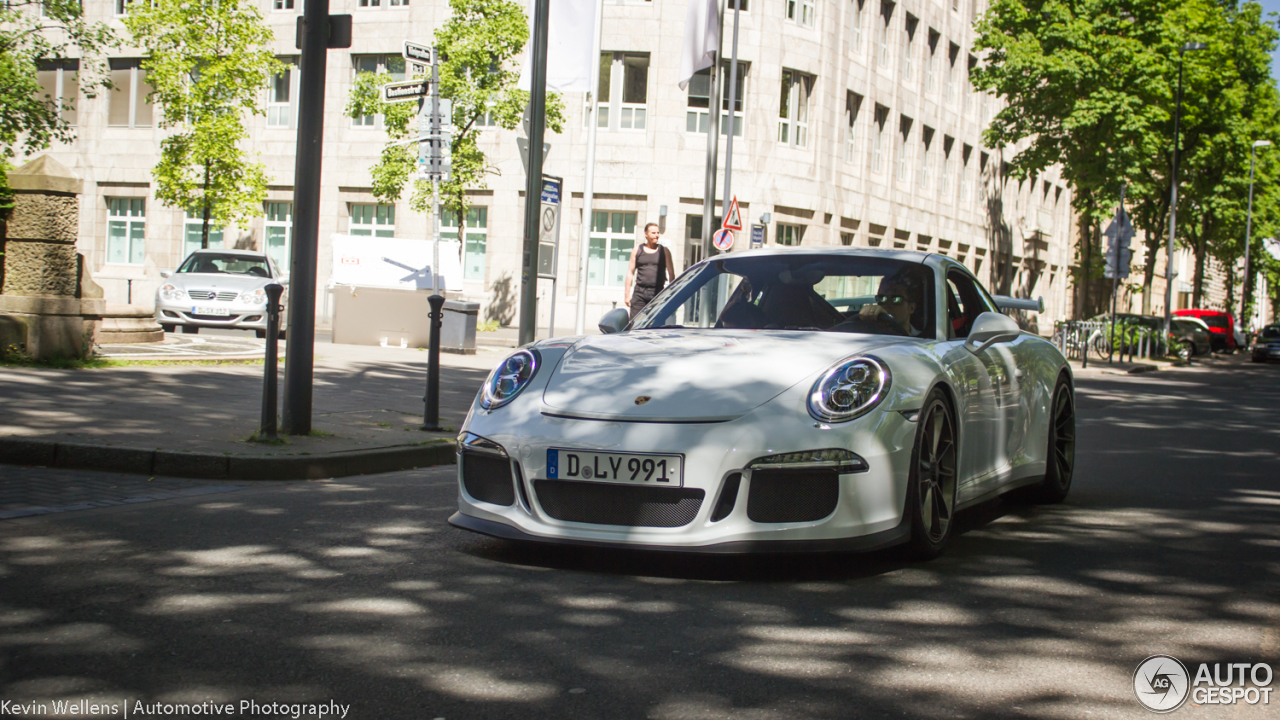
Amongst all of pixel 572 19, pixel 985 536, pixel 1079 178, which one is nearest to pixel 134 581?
pixel 985 536

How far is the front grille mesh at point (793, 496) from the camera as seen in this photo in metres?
4.23

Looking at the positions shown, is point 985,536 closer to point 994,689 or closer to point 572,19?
point 994,689

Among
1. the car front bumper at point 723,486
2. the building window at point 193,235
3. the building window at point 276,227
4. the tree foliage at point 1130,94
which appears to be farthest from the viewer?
the building window at point 193,235

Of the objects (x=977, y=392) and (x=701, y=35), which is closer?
(x=977, y=392)

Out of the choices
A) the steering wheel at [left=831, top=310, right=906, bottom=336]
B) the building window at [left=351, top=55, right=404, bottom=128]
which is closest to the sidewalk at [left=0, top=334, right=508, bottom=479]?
the steering wheel at [left=831, top=310, right=906, bottom=336]

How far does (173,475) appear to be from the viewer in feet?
22.0

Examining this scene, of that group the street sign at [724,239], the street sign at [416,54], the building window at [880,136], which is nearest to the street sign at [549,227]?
the street sign at [416,54]

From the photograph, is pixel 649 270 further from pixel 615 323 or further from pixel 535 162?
pixel 615 323

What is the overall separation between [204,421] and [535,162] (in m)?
3.78

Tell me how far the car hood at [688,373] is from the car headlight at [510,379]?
0.13m

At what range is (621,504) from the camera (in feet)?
14.2

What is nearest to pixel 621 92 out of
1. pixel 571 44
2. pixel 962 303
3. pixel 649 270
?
pixel 571 44

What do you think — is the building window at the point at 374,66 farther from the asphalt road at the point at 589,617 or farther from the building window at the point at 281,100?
the asphalt road at the point at 589,617

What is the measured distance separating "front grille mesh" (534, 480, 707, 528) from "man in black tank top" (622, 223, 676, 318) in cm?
972
